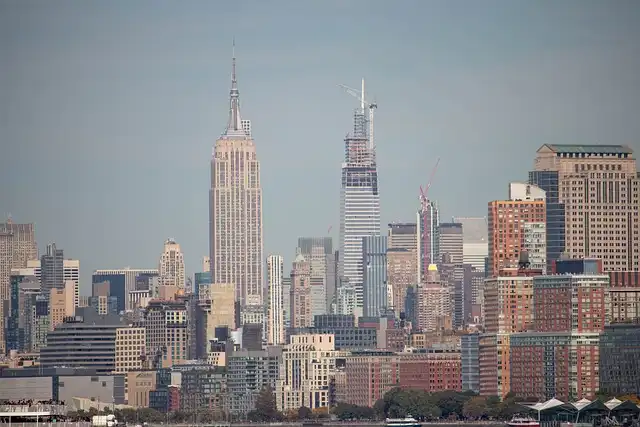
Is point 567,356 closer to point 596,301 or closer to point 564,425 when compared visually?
point 596,301

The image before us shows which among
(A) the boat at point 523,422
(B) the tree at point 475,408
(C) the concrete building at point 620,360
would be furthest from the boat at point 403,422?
(C) the concrete building at point 620,360

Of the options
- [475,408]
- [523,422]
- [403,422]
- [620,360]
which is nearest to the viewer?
[523,422]

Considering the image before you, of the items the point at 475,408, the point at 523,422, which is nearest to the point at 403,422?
the point at 523,422

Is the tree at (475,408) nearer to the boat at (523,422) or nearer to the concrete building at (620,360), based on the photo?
the concrete building at (620,360)

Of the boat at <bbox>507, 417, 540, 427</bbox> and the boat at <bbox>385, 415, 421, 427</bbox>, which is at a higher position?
the boat at <bbox>507, 417, 540, 427</bbox>

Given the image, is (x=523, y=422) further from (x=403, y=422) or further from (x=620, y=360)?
(x=620, y=360)

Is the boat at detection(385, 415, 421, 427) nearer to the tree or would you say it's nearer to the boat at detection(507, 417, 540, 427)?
the boat at detection(507, 417, 540, 427)

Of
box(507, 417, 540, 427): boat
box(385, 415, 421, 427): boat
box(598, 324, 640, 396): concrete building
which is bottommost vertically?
box(385, 415, 421, 427): boat

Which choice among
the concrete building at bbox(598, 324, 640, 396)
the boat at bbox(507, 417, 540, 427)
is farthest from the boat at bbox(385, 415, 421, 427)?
the concrete building at bbox(598, 324, 640, 396)

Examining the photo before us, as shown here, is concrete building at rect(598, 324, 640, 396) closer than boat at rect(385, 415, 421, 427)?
No
